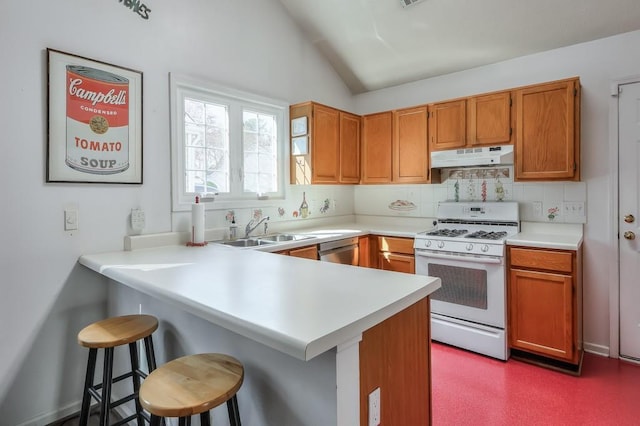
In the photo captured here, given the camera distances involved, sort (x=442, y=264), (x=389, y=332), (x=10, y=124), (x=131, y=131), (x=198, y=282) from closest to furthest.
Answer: (x=389, y=332) < (x=198, y=282) < (x=10, y=124) < (x=131, y=131) < (x=442, y=264)

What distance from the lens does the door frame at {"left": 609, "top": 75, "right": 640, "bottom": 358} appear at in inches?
109

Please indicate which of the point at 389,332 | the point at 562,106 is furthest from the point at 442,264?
the point at 389,332

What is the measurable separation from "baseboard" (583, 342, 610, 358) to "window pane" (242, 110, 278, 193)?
9.89 ft

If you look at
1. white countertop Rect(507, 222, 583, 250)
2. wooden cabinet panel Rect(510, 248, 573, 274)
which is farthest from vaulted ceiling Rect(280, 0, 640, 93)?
wooden cabinet panel Rect(510, 248, 573, 274)

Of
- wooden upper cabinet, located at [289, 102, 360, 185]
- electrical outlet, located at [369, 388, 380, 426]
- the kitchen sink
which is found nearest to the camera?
electrical outlet, located at [369, 388, 380, 426]

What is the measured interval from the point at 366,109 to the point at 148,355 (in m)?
3.55

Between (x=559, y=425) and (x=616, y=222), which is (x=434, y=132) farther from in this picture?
(x=559, y=425)

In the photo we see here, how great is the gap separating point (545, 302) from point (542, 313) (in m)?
0.09

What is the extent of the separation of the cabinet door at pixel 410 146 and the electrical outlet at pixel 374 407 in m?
2.64

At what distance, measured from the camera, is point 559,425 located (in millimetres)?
1973

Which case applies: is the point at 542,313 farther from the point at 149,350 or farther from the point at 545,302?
the point at 149,350

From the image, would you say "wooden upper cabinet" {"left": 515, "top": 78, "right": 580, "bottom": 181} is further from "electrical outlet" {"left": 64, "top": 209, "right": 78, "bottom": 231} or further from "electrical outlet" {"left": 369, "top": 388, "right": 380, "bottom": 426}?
"electrical outlet" {"left": 64, "top": 209, "right": 78, "bottom": 231}

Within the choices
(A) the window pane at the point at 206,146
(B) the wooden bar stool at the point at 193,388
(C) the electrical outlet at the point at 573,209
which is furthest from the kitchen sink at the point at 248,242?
(C) the electrical outlet at the point at 573,209

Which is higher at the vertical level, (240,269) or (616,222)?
(616,222)
